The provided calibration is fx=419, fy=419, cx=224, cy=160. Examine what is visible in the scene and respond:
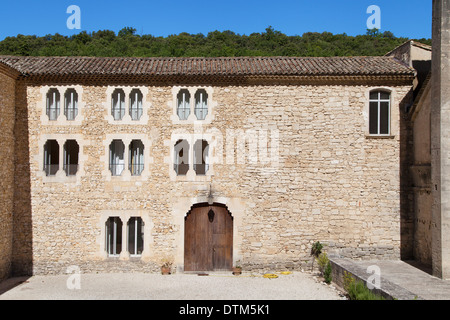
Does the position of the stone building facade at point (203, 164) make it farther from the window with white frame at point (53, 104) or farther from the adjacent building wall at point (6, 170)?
the adjacent building wall at point (6, 170)

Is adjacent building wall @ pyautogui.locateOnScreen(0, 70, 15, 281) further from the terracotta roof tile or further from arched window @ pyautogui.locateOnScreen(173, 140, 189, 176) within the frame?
arched window @ pyautogui.locateOnScreen(173, 140, 189, 176)

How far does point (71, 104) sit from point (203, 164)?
17.5 feet

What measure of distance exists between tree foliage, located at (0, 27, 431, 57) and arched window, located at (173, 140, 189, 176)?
16556mm

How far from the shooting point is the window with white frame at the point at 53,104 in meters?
15.4

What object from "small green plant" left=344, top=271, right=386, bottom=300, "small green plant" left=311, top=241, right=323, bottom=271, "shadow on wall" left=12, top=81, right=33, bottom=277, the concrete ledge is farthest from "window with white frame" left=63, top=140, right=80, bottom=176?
"small green plant" left=344, top=271, right=386, bottom=300

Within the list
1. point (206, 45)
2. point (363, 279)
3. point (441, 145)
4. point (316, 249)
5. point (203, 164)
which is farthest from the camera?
point (206, 45)

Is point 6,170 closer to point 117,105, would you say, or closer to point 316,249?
point 117,105

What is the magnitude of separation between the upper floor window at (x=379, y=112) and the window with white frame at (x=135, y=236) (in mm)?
9223

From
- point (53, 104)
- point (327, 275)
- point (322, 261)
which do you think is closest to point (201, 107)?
point (53, 104)

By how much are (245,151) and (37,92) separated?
7.89m

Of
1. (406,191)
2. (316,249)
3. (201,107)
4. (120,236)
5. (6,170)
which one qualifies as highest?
(201,107)

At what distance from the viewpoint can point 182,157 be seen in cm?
1552

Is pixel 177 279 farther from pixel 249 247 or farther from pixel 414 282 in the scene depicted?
pixel 414 282

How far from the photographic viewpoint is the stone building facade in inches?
594
